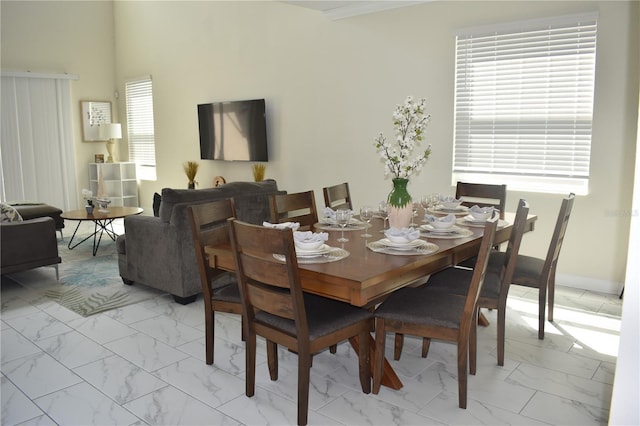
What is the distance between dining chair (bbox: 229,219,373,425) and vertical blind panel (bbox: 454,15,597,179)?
2832 millimetres

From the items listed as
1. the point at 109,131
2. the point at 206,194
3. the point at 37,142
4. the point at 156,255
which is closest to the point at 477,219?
the point at 206,194

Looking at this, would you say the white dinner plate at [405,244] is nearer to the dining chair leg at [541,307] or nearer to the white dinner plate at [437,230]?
the white dinner plate at [437,230]

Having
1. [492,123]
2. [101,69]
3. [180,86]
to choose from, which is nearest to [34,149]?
[101,69]

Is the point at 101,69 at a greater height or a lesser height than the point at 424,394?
greater

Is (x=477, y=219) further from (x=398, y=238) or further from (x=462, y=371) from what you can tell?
(x=462, y=371)

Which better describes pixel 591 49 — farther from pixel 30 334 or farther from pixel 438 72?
pixel 30 334

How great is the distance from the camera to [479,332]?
3441mm

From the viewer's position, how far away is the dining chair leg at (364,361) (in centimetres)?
255

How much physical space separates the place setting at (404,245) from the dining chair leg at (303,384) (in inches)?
24.5

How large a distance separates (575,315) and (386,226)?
1662mm

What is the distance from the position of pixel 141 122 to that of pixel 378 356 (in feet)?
23.6

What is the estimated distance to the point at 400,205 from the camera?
9.62 ft

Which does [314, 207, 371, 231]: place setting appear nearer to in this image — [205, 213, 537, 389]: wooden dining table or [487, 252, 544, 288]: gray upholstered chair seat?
[205, 213, 537, 389]: wooden dining table

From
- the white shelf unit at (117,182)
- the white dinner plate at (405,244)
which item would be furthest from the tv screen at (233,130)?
the white dinner plate at (405,244)
